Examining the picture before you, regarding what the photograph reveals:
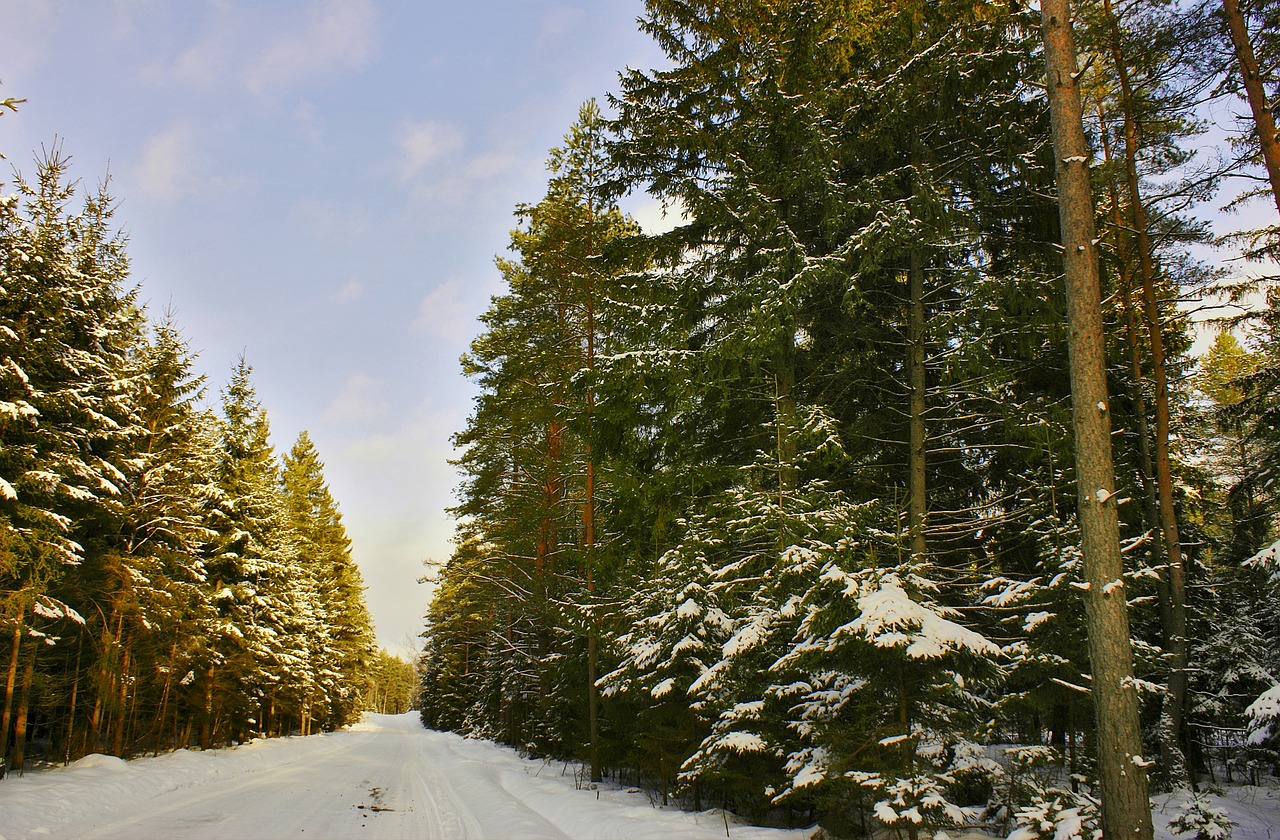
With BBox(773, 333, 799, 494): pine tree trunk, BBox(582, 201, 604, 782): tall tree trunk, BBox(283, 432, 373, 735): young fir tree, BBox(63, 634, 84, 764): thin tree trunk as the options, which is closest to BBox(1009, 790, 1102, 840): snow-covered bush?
BBox(773, 333, 799, 494): pine tree trunk

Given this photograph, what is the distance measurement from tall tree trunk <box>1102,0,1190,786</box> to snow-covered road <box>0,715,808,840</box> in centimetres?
673

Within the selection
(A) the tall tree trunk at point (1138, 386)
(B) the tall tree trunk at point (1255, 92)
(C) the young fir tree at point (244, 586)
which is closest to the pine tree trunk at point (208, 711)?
(C) the young fir tree at point (244, 586)

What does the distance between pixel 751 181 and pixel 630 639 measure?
8.55 m

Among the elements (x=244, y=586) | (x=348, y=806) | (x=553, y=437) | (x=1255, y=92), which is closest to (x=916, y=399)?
(x=1255, y=92)

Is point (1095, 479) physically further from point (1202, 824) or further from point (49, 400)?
point (49, 400)

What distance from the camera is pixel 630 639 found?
11.4 m

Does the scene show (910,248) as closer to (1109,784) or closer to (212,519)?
(1109,784)

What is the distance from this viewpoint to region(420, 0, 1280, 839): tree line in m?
6.94

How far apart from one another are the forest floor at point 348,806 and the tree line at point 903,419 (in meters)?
0.93

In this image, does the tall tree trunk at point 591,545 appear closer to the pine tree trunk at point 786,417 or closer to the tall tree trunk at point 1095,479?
the pine tree trunk at point 786,417

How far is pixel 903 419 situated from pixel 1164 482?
192 inches

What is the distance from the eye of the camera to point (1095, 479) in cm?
673

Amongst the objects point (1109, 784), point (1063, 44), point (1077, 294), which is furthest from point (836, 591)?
point (1063, 44)

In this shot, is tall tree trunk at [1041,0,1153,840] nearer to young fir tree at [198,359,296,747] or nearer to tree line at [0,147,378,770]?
tree line at [0,147,378,770]
